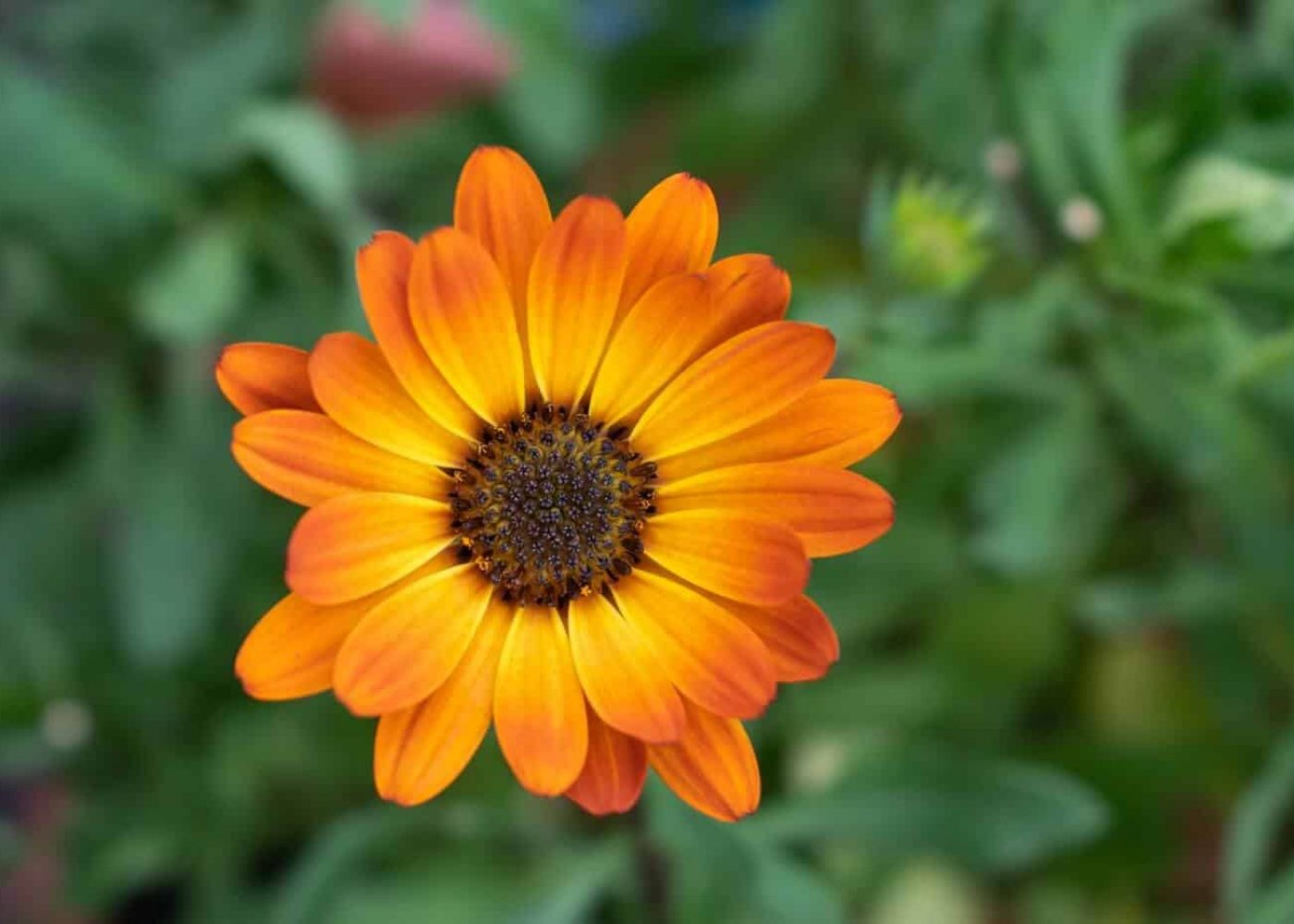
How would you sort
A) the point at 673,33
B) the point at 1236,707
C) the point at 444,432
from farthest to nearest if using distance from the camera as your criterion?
the point at 673,33
the point at 1236,707
the point at 444,432

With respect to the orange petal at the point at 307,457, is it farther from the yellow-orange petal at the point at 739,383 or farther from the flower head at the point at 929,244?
the flower head at the point at 929,244

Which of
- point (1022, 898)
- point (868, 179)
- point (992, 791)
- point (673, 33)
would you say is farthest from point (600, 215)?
point (1022, 898)

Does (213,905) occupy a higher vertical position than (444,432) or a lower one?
lower

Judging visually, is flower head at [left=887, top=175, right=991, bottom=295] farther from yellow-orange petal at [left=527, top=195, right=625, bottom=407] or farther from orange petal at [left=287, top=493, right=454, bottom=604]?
orange petal at [left=287, top=493, right=454, bottom=604]

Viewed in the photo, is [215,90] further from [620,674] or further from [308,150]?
[620,674]

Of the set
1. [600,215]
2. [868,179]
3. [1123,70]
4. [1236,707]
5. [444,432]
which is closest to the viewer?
[600,215]

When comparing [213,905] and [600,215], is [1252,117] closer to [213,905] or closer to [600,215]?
[600,215]
